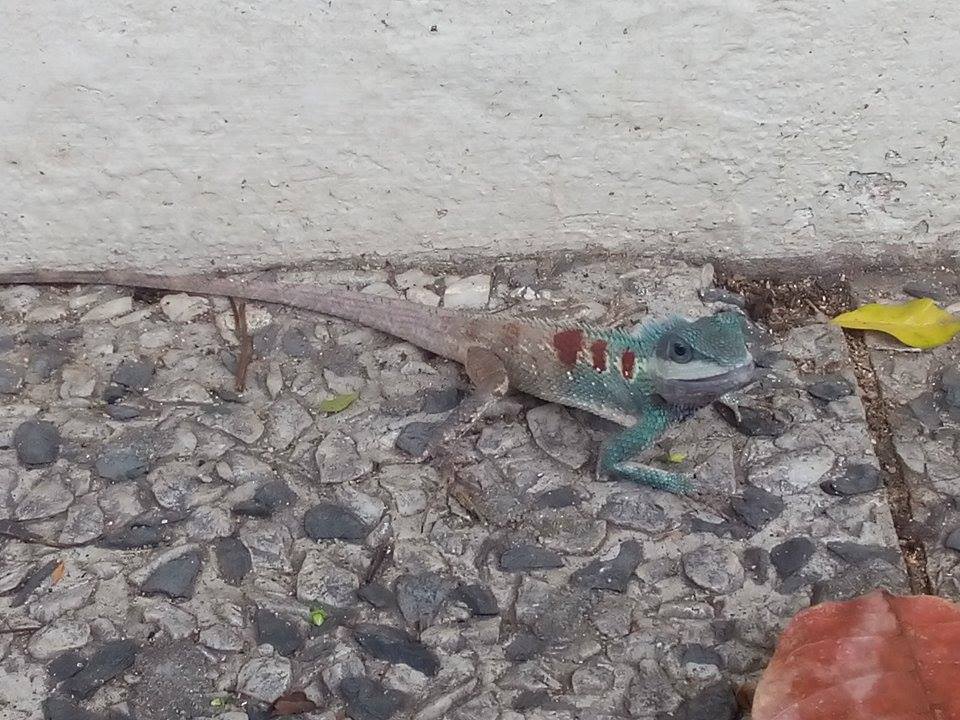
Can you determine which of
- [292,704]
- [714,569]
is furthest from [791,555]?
[292,704]

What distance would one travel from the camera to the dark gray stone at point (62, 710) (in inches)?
110

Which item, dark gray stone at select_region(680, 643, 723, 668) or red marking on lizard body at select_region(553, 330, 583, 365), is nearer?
dark gray stone at select_region(680, 643, 723, 668)

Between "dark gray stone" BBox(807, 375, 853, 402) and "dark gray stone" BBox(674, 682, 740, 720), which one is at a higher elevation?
"dark gray stone" BBox(807, 375, 853, 402)

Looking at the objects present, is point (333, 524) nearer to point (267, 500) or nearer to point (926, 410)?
point (267, 500)

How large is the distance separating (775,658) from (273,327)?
7.56 feet

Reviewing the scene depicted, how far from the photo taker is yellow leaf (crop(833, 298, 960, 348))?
384 centimetres

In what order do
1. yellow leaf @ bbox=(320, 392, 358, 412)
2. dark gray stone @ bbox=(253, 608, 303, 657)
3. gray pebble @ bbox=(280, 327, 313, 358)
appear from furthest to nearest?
gray pebble @ bbox=(280, 327, 313, 358)
yellow leaf @ bbox=(320, 392, 358, 412)
dark gray stone @ bbox=(253, 608, 303, 657)

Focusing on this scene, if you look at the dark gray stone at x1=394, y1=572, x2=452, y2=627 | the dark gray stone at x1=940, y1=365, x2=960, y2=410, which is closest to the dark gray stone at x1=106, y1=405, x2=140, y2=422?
the dark gray stone at x1=394, y1=572, x2=452, y2=627

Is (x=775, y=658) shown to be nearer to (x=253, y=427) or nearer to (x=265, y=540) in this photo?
(x=265, y=540)

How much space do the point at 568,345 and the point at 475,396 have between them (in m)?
0.37

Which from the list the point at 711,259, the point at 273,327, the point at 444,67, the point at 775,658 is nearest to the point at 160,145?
the point at 273,327

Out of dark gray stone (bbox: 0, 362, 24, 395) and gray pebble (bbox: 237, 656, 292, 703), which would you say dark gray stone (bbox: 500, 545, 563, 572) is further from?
dark gray stone (bbox: 0, 362, 24, 395)

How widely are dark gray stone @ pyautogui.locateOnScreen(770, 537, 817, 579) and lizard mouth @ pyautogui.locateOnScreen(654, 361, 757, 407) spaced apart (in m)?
0.51

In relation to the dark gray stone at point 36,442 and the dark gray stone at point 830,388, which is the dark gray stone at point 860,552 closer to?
the dark gray stone at point 830,388
